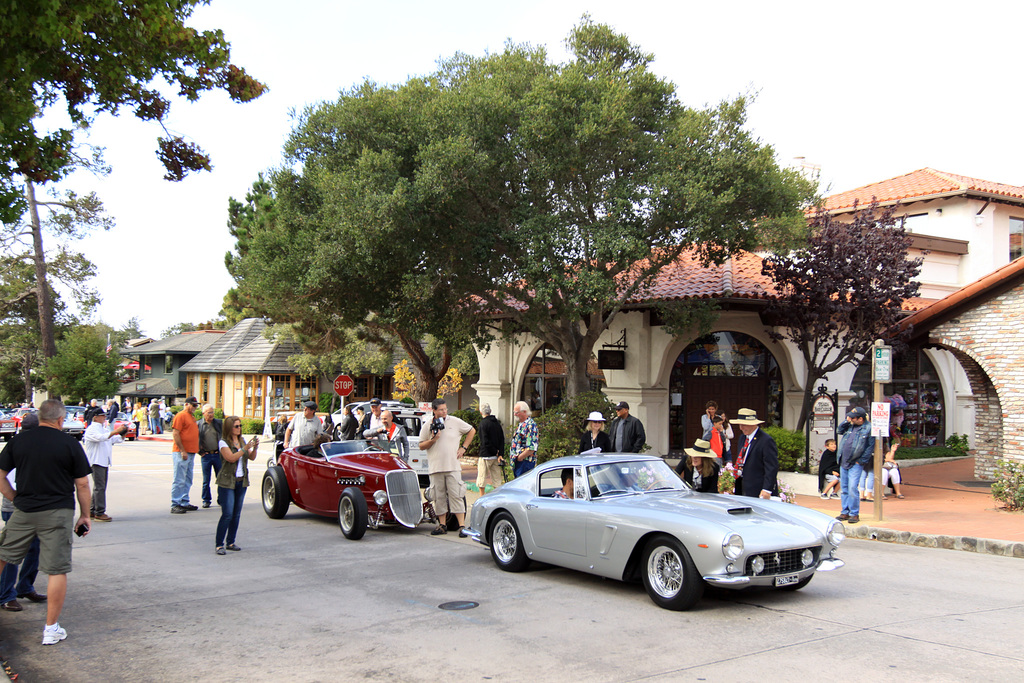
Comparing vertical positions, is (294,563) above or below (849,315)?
below

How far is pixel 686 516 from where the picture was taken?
7.27 m

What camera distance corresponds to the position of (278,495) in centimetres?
1270

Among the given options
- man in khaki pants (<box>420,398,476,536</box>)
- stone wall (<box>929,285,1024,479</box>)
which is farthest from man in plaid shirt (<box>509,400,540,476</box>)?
stone wall (<box>929,285,1024,479</box>)

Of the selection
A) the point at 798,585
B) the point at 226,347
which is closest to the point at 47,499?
the point at 798,585

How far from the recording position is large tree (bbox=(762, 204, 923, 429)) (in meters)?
15.9

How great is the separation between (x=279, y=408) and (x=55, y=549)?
35725mm

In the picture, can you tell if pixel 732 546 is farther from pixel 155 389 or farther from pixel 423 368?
pixel 155 389

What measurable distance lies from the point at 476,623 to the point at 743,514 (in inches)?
103

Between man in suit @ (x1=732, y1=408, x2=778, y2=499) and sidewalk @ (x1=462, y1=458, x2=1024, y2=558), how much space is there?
3.19 metres

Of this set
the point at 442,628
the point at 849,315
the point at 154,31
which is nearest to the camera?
the point at 442,628

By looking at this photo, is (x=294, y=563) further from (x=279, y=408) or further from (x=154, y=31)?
(x=279, y=408)

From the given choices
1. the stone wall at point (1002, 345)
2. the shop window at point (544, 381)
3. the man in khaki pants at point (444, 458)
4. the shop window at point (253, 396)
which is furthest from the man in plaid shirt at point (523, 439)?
the shop window at point (253, 396)

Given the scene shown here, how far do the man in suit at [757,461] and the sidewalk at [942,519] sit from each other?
319cm

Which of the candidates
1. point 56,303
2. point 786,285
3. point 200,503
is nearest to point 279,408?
point 56,303
